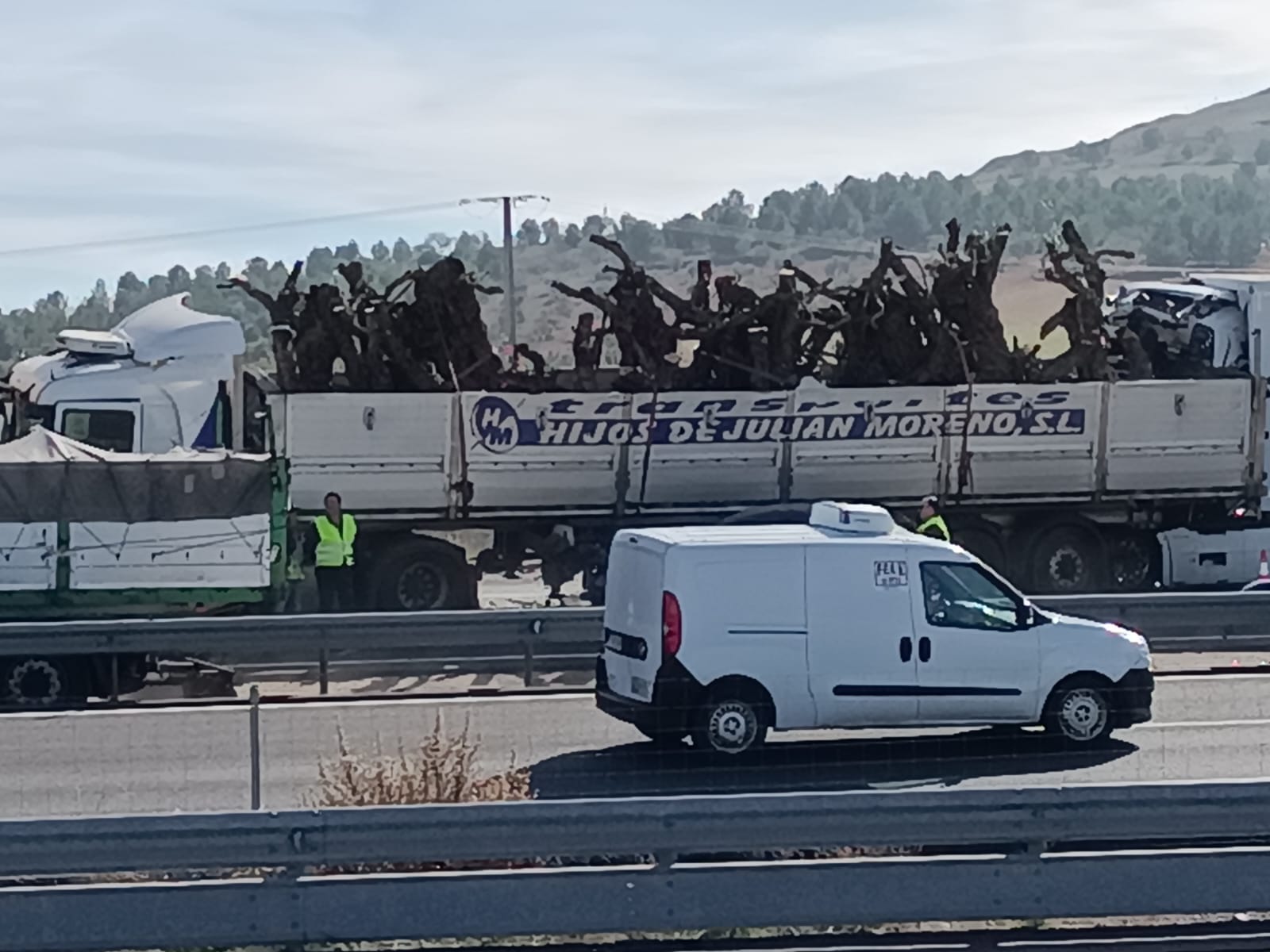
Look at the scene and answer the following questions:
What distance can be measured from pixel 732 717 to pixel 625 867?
523cm

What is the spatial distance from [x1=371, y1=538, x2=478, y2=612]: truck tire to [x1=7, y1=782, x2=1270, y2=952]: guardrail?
14.3 m

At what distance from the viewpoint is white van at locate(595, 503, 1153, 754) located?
501 inches

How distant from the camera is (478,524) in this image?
22.2 metres

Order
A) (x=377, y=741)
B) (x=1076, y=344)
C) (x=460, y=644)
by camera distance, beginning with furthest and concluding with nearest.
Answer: (x=1076, y=344) → (x=460, y=644) → (x=377, y=741)

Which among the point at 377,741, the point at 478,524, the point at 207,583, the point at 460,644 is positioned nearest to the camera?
the point at 377,741

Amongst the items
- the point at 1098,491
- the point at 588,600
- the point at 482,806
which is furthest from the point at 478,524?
the point at 482,806

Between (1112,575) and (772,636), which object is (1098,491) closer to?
(1112,575)

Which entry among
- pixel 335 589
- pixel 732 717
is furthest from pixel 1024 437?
pixel 732 717

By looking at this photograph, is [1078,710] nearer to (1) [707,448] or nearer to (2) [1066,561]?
(1) [707,448]

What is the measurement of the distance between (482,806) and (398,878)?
0.39 m

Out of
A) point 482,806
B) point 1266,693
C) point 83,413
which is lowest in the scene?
point 1266,693

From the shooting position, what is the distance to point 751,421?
22422mm

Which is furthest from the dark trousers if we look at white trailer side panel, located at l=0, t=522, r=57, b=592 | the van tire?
the van tire

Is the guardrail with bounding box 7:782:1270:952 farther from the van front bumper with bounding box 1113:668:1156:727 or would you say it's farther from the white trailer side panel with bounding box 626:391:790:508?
the white trailer side panel with bounding box 626:391:790:508
